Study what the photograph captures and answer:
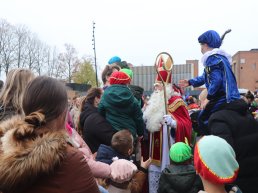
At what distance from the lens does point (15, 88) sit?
3215 mm

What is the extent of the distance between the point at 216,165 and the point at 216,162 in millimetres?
22

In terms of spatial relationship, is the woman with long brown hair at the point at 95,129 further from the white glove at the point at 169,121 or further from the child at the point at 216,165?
the child at the point at 216,165

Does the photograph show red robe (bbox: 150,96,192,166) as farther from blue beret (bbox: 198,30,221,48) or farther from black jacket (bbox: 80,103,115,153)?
blue beret (bbox: 198,30,221,48)

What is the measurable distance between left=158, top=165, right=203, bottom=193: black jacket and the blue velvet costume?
522 millimetres

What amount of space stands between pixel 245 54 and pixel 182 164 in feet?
205

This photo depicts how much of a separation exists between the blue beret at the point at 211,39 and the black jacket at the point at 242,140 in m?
1.02

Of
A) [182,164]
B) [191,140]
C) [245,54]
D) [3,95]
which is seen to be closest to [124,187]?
[182,164]

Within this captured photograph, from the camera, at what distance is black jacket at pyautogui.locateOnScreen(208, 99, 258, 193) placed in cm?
332

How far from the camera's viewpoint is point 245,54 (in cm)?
6306

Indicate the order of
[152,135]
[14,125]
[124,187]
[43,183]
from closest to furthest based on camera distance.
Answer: [43,183]
[14,125]
[124,187]
[152,135]

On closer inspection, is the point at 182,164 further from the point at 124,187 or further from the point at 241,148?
the point at 241,148

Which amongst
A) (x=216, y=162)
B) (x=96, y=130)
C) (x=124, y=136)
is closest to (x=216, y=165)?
(x=216, y=162)

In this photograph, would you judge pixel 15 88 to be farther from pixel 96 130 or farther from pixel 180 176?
pixel 180 176

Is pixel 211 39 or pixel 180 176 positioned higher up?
pixel 211 39
